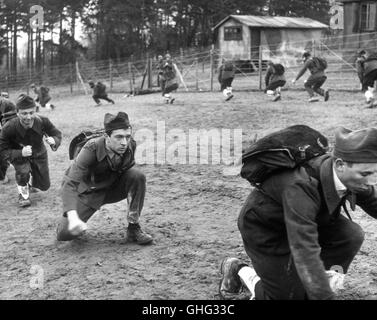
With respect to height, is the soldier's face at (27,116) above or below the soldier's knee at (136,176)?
above

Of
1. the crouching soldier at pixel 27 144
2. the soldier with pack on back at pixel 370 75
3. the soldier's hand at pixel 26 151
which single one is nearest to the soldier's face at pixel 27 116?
the crouching soldier at pixel 27 144

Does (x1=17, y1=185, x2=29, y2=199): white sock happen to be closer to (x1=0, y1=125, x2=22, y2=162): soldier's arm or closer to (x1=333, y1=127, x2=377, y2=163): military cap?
(x1=0, y1=125, x2=22, y2=162): soldier's arm

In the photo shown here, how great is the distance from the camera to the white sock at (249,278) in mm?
3449

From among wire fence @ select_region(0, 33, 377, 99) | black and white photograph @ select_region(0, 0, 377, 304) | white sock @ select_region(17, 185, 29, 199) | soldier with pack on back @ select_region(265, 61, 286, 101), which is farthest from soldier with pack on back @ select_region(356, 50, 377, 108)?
white sock @ select_region(17, 185, 29, 199)

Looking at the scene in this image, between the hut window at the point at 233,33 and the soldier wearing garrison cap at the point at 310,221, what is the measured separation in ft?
101

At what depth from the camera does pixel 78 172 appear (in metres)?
4.52

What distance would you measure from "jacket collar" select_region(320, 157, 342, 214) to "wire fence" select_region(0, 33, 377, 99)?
1574 centimetres

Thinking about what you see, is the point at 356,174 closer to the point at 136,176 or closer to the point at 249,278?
the point at 249,278

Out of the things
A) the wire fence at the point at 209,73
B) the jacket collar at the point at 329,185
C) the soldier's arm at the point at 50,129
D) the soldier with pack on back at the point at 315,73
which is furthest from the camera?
the wire fence at the point at 209,73

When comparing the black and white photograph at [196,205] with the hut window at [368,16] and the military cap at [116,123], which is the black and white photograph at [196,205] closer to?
the military cap at [116,123]

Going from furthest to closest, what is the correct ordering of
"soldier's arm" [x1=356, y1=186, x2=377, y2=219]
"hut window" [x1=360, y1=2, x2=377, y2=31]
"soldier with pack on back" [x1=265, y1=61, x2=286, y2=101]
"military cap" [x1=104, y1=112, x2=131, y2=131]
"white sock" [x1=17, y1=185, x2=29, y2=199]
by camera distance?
"hut window" [x1=360, y1=2, x2=377, y2=31] → "soldier with pack on back" [x1=265, y1=61, x2=286, y2=101] → "white sock" [x1=17, y1=185, x2=29, y2=199] → "military cap" [x1=104, y1=112, x2=131, y2=131] → "soldier's arm" [x1=356, y1=186, x2=377, y2=219]

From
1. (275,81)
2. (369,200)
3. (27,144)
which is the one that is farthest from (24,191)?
(275,81)

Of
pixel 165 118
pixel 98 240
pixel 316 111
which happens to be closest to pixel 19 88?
pixel 165 118

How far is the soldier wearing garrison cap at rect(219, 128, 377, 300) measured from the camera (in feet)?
8.79
